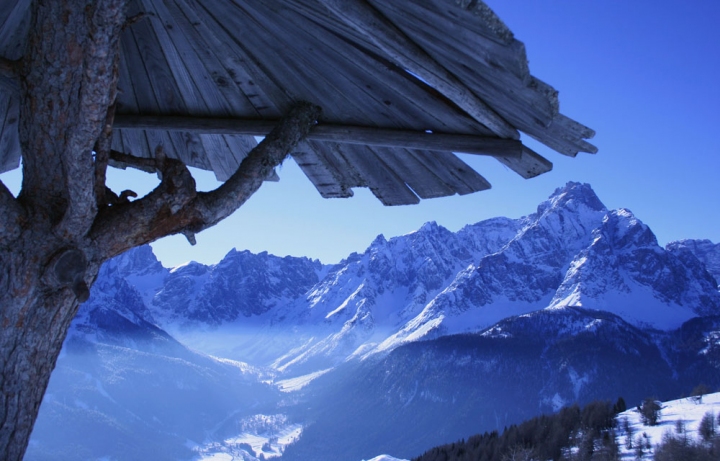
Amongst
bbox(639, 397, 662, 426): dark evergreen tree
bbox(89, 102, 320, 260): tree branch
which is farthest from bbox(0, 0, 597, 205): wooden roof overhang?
bbox(639, 397, 662, 426): dark evergreen tree

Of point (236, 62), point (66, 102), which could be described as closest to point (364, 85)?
point (236, 62)

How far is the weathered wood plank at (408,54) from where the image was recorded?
188 centimetres

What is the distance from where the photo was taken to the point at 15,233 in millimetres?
1723

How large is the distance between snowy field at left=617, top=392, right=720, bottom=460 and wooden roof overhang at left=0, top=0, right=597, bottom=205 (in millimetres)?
91896

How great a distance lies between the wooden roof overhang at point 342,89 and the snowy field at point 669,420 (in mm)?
91896

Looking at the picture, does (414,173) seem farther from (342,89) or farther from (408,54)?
(408,54)

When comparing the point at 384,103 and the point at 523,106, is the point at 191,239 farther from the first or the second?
the point at 523,106

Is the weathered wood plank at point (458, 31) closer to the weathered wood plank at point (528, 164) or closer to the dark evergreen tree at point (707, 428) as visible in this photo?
the weathered wood plank at point (528, 164)

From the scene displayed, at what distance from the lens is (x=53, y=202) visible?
182 centimetres

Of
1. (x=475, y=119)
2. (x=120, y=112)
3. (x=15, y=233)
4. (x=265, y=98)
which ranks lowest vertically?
(x=15, y=233)

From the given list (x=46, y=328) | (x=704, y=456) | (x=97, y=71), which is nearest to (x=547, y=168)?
(x=97, y=71)

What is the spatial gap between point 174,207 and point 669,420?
382 ft

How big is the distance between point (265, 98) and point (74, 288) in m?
1.40

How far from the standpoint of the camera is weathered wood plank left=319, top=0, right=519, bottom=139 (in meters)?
1.88
